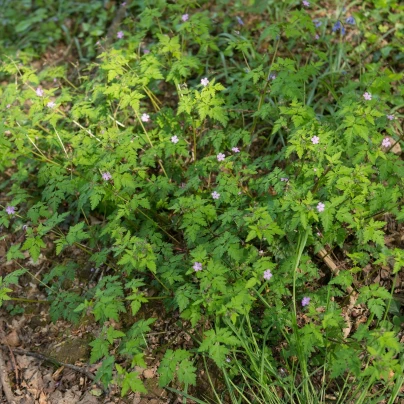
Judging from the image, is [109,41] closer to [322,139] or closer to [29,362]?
[322,139]

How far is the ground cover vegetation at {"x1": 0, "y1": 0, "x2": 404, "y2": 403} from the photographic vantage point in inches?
114

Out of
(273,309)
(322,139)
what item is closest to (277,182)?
(322,139)

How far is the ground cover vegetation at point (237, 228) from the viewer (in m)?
2.89

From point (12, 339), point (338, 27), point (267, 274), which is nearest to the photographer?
point (267, 274)

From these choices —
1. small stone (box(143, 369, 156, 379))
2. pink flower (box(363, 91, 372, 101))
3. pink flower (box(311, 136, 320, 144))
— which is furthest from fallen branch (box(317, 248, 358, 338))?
small stone (box(143, 369, 156, 379))

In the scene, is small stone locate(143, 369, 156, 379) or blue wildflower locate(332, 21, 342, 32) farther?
blue wildflower locate(332, 21, 342, 32)

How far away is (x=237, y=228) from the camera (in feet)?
10.9

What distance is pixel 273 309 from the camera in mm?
3129

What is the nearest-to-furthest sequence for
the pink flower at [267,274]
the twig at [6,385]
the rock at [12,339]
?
the pink flower at [267,274], the twig at [6,385], the rock at [12,339]

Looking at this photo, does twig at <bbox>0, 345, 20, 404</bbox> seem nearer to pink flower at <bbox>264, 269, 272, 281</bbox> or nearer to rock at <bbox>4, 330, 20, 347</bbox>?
rock at <bbox>4, 330, 20, 347</bbox>

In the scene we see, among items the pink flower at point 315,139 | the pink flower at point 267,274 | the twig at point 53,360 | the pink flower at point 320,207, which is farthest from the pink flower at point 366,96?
the twig at point 53,360

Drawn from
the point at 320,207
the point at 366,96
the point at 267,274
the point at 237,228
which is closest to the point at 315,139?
the point at 320,207

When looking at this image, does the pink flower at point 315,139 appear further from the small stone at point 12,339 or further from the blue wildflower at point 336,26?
the small stone at point 12,339

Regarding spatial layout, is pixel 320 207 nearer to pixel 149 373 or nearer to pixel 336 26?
pixel 149 373
